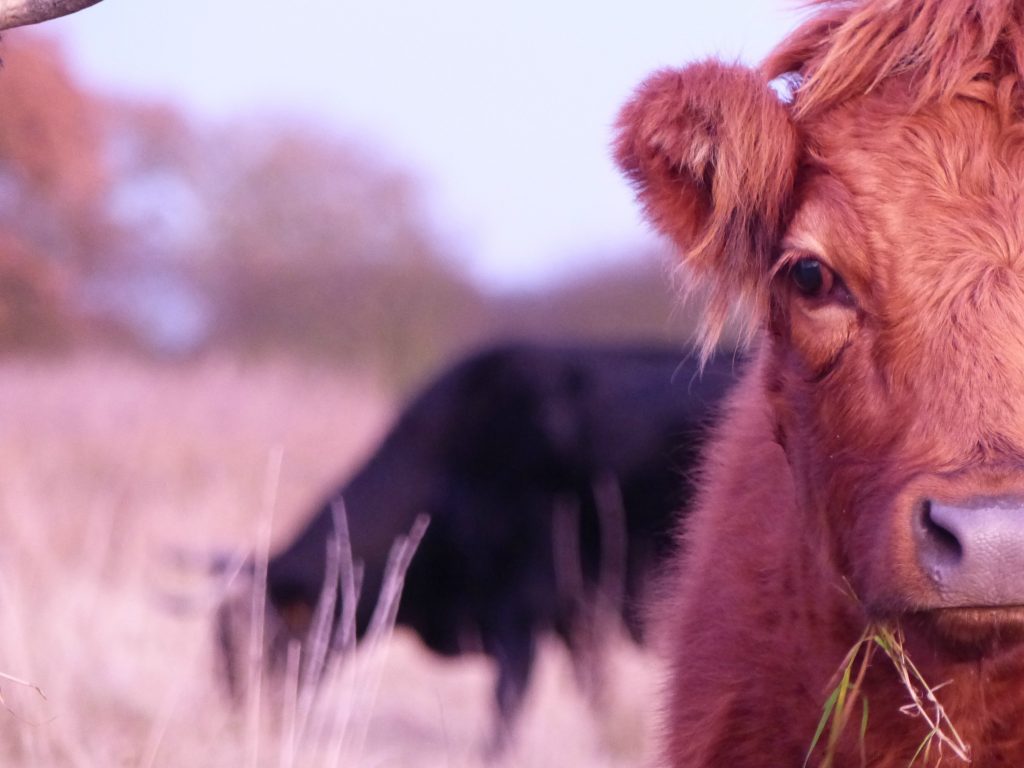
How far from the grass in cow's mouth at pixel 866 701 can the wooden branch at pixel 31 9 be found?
1518 millimetres

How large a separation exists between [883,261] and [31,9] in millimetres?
1366

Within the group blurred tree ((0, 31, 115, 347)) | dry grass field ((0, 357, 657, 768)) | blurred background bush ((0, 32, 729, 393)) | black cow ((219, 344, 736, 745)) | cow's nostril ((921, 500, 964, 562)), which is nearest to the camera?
cow's nostril ((921, 500, 964, 562))

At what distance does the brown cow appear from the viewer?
6.84 ft

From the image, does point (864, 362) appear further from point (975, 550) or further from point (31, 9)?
point (31, 9)

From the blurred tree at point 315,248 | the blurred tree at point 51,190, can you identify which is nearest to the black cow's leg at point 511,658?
the blurred tree at point 51,190

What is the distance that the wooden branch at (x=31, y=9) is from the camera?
1862 millimetres

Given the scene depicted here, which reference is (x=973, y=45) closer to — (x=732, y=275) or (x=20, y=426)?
(x=732, y=275)

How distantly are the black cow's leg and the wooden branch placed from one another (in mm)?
5440

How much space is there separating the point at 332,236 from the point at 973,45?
3362 centimetres

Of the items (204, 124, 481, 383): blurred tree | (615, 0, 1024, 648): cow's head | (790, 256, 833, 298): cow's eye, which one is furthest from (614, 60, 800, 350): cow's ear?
(204, 124, 481, 383): blurred tree

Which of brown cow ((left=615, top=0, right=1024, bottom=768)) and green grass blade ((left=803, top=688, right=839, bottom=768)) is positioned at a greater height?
brown cow ((left=615, top=0, right=1024, bottom=768))

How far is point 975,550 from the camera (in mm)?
1926

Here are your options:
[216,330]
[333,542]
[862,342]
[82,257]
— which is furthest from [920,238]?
[216,330]

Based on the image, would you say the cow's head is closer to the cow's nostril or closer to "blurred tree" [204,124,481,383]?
the cow's nostril
